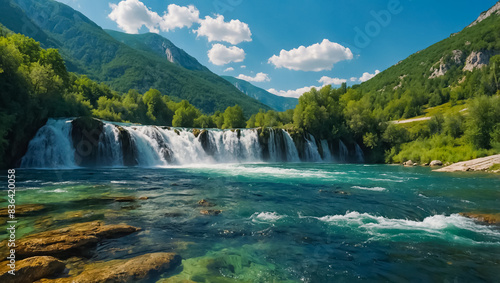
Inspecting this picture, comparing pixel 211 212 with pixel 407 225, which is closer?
pixel 407 225

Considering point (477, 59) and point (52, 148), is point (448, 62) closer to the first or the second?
point (477, 59)

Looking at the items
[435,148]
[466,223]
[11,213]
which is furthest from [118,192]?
[435,148]

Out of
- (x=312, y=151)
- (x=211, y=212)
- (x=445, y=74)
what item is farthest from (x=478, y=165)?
(x=445, y=74)

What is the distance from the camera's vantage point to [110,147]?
32750mm

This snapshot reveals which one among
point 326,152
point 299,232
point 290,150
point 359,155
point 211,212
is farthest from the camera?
point 359,155

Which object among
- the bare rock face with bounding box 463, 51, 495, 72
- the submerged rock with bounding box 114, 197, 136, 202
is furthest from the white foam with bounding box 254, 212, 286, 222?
the bare rock face with bounding box 463, 51, 495, 72

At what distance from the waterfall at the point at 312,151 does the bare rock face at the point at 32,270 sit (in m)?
48.0

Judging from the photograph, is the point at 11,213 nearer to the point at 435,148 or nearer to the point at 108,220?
the point at 108,220

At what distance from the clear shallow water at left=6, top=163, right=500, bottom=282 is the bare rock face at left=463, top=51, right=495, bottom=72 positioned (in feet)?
530

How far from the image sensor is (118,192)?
14.7 metres

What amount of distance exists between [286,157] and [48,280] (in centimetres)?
4579

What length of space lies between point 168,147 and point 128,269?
33.6 m

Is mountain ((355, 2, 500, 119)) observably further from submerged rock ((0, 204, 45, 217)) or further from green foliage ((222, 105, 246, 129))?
submerged rock ((0, 204, 45, 217))

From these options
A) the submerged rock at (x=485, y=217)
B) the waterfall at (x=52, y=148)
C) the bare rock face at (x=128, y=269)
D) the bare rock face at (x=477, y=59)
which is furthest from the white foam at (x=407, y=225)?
the bare rock face at (x=477, y=59)
